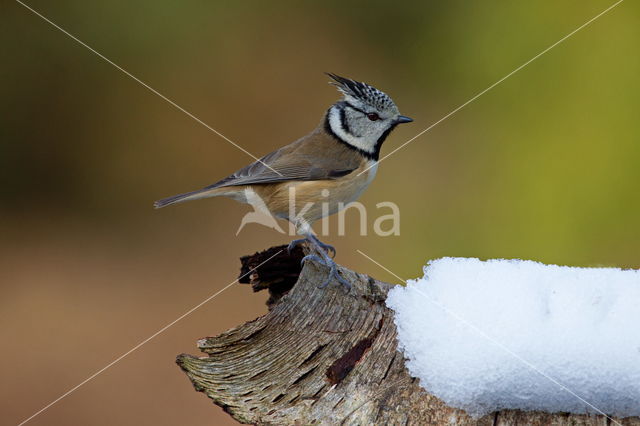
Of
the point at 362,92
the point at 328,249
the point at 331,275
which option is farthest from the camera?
the point at 362,92

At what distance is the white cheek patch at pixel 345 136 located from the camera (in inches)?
139

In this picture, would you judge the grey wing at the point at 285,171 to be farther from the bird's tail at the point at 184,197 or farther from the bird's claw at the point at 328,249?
the bird's claw at the point at 328,249

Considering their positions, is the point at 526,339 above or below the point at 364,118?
below

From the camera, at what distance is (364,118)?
3518 mm

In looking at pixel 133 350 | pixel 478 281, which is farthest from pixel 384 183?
pixel 478 281

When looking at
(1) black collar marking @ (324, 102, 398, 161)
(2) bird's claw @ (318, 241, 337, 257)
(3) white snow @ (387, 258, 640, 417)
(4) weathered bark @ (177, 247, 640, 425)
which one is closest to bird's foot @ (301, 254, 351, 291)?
(4) weathered bark @ (177, 247, 640, 425)

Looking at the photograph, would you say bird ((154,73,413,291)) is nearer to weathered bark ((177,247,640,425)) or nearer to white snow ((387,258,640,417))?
weathered bark ((177,247,640,425))

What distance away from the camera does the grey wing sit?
3242mm

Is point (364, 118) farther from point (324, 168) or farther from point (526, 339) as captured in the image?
point (526, 339)

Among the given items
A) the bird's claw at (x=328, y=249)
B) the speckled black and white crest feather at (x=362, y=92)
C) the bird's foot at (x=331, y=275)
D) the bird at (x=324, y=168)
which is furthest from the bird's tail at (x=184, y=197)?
the bird's foot at (x=331, y=275)

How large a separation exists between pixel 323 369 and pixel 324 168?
1678 mm

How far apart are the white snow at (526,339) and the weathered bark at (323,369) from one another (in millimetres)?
43

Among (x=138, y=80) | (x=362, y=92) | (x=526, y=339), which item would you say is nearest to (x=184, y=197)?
(x=362, y=92)

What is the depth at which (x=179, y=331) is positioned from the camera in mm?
3836
